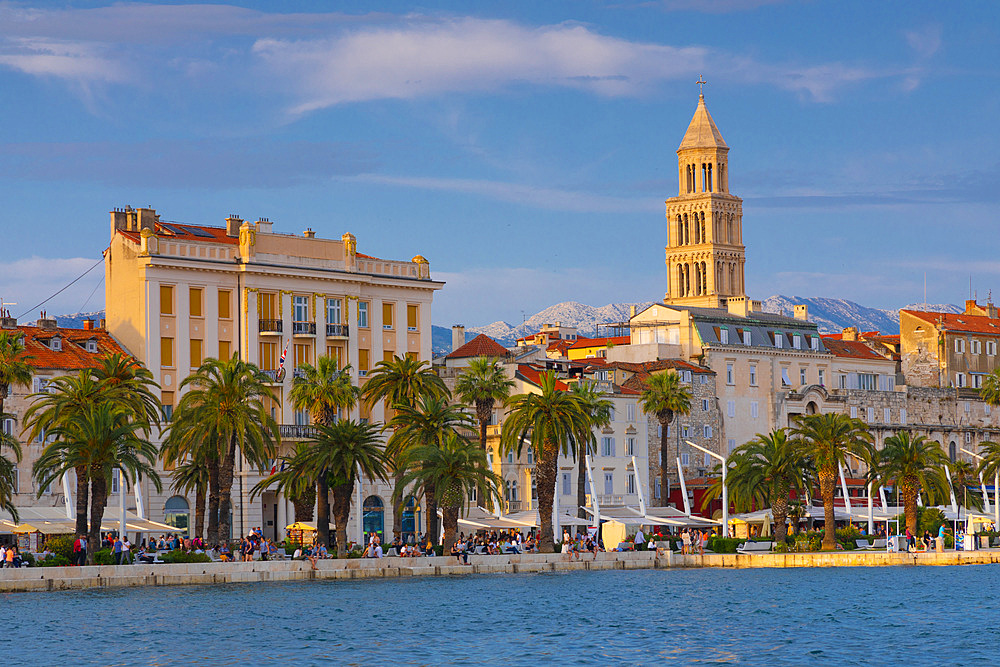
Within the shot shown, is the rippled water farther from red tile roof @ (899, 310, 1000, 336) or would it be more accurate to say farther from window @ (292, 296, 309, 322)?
red tile roof @ (899, 310, 1000, 336)

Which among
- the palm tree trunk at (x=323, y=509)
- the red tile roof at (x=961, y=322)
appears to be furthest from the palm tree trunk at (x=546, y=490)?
the red tile roof at (x=961, y=322)

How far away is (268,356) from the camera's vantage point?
95.7 metres

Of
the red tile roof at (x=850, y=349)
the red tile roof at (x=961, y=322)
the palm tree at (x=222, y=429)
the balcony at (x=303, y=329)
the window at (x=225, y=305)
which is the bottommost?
the palm tree at (x=222, y=429)

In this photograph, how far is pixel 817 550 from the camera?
305ft

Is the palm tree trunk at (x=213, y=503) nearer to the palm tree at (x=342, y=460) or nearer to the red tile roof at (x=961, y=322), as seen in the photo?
the palm tree at (x=342, y=460)

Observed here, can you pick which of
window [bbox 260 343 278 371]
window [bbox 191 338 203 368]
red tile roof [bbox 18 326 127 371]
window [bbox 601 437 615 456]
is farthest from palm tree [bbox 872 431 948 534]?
red tile roof [bbox 18 326 127 371]

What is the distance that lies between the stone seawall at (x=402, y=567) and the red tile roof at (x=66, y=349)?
1982 cm

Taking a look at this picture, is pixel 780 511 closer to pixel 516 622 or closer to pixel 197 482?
pixel 197 482

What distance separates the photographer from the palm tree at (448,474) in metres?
80.1

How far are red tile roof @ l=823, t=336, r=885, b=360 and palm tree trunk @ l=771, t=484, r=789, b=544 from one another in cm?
4384

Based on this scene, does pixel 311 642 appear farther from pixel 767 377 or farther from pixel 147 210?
pixel 767 377

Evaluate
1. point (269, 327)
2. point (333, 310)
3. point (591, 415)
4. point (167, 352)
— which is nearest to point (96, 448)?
point (167, 352)

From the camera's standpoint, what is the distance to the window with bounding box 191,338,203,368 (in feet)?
304

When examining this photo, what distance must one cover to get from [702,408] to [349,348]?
32416mm
